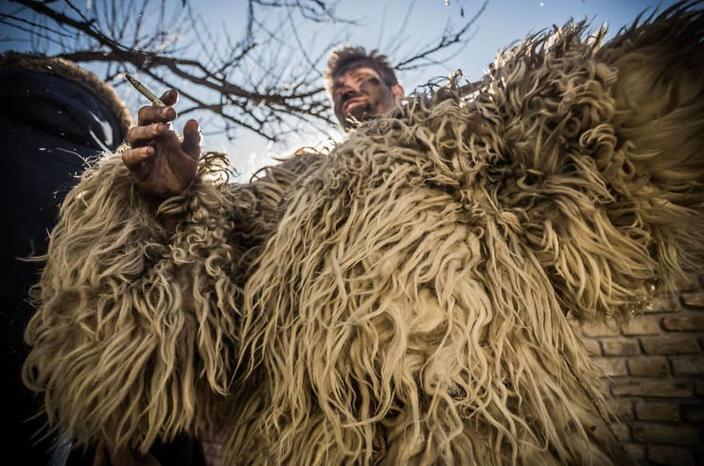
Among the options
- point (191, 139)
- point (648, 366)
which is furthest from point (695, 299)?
point (191, 139)

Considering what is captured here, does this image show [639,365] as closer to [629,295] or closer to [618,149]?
[629,295]

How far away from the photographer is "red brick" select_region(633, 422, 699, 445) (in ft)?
4.36

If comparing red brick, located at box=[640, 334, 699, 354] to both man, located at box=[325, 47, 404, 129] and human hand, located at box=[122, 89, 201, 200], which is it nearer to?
man, located at box=[325, 47, 404, 129]

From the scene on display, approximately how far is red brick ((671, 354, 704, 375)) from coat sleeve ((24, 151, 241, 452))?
5.69 feet

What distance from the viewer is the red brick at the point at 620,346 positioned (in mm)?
1515

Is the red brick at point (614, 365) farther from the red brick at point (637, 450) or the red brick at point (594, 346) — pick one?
the red brick at point (637, 450)

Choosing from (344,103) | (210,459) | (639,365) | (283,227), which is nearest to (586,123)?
(283,227)

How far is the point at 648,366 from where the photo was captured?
4.79ft

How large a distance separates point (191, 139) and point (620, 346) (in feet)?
6.17

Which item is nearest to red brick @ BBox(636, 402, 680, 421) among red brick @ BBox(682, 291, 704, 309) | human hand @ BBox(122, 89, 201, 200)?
red brick @ BBox(682, 291, 704, 309)

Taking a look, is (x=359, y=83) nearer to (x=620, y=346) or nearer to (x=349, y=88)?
Answer: (x=349, y=88)

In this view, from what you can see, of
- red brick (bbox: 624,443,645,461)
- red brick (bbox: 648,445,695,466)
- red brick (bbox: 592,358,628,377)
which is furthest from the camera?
red brick (bbox: 592,358,628,377)

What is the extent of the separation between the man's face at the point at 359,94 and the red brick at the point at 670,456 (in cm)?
174

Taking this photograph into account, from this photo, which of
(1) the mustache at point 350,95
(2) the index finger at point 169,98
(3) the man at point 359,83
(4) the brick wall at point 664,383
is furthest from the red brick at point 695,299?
(2) the index finger at point 169,98
